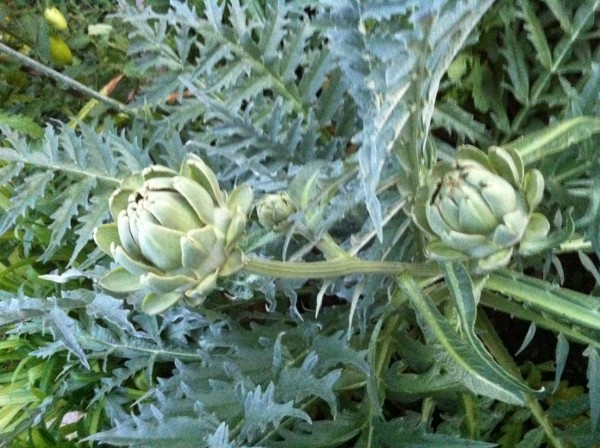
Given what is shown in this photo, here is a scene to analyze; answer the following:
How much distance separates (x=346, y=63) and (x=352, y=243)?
0.13m

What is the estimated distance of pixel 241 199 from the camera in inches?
14.5

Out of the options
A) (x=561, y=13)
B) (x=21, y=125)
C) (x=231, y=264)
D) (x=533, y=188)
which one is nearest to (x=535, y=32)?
(x=561, y=13)

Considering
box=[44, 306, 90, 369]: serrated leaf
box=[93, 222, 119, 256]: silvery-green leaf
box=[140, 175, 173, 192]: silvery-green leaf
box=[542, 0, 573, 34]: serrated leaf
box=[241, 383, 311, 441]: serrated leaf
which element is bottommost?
box=[241, 383, 311, 441]: serrated leaf

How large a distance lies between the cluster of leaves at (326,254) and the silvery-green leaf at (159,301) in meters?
0.08

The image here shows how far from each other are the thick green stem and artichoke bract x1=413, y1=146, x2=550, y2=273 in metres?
0.05

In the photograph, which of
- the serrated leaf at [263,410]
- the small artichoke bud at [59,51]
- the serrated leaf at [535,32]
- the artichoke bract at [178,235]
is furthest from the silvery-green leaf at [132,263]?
the small artichoke bud at [59,51]

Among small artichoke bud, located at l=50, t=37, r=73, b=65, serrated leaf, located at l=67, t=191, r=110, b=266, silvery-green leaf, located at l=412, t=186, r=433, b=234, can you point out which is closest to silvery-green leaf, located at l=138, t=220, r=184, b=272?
silvery-green leaf, located at l=412, t=186, r=433, b=234

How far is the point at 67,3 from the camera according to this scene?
907mm

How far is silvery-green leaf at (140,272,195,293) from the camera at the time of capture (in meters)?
0.32

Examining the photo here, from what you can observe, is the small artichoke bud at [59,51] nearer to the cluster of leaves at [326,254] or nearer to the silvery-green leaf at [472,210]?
the cluster of leaves at [326,254]

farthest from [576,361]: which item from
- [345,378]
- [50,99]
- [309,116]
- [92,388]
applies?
[50,99]

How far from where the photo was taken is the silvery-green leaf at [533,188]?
0.35 meters

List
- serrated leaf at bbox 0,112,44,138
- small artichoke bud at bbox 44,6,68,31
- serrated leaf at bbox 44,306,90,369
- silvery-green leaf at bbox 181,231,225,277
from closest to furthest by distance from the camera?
1. silvery-green leaf at bbox 181,231,225,277
2. serrated leaf at bbox 44,306,90,369
3. serrated leaf at bbox 0,112,44,138
4. small artichoke bud at bbox 44,6,68,31

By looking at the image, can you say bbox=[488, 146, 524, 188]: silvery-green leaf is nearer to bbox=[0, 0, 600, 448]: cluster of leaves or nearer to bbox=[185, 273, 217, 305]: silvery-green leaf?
bbox=[0, 0, 600, 448]: cluster of leaves
